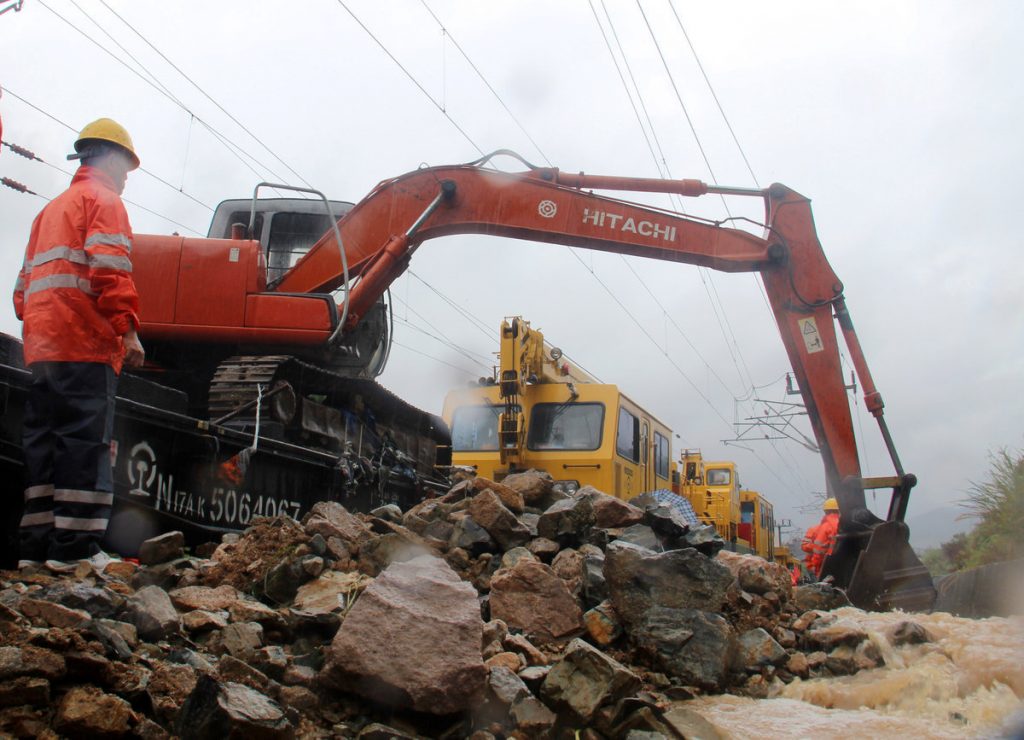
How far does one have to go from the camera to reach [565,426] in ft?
38.1

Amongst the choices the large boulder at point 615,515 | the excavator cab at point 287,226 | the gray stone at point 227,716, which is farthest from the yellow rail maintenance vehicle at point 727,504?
the gray stone at point 227,716

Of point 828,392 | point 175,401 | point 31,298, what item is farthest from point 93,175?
point 828,392

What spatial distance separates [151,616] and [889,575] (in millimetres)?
5708

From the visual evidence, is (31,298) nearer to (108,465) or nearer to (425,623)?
(108,465)

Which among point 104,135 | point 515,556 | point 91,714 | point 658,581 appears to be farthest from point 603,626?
point 104,135

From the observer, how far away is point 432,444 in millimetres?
10750

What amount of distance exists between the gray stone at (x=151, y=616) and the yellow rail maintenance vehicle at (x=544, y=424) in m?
7.73

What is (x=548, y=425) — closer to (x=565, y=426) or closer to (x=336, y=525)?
(x=565, y=426)

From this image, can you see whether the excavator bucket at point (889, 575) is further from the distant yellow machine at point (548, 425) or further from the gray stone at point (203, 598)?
the gray stone at point (203, 598)

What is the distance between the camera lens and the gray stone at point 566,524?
5.42 metres

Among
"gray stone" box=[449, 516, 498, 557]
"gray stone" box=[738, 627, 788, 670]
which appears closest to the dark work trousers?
"gray stone" box=[449, 516, 498, 557]

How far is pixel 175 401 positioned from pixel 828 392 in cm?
542

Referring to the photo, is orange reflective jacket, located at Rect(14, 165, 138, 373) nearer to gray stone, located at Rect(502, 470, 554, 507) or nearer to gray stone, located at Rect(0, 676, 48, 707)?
gray stone, located at Rect(0, 676, 48, 707)

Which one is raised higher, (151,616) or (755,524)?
(755,524)
